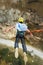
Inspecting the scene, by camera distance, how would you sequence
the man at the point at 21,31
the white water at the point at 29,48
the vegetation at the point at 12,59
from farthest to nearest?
1. the white water at the point at 29,48
2. the vegetation at the point at 12,59
3. the man at the point at 21,31

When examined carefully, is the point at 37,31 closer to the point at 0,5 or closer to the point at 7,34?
the point at 7,34

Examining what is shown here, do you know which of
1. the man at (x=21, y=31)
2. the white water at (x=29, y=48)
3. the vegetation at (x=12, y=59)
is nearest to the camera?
the man at (x=21, y=31)

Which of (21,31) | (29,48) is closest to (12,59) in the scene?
(29,48)

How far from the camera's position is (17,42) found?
608cm

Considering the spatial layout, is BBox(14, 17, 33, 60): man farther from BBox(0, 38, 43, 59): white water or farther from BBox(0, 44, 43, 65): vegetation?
BBox(0, 38, 43, 59): white water

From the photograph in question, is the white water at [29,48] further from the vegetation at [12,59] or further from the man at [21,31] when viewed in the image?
the man at [21,31]

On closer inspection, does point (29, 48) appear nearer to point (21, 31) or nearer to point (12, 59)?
point (12, 59)

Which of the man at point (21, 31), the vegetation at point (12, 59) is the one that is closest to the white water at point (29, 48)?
the vegetation at point (12, 59)

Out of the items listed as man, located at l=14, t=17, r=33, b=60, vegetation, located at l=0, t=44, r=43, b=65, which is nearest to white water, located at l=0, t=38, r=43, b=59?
vegetation, located at l=0, t=44, r=43, b=65

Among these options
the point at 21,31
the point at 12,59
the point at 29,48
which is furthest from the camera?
the point at 29,48

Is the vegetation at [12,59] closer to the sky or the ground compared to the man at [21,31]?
closer to the ground

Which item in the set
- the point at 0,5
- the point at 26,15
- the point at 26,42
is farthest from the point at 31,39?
the point at 0,5

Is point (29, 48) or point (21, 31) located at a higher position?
point (21, 31)

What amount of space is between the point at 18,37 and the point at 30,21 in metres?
1.11
